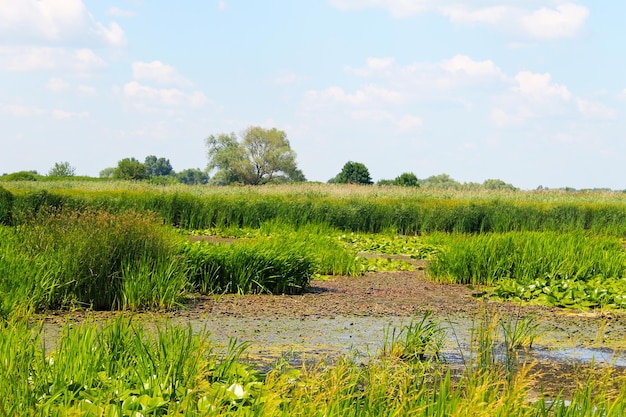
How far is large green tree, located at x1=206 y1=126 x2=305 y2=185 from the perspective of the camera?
71.9 meters

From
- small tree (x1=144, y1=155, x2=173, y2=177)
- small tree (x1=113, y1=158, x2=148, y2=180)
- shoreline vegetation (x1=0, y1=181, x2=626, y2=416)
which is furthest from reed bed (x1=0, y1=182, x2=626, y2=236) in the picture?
small tree (x1=144, y1=155, x2=173, y2=177)

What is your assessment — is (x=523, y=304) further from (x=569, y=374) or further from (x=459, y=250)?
(x=569, y=374)

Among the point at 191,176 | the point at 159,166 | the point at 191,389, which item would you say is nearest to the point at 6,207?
the point at 191,389

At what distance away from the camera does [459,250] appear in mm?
11844

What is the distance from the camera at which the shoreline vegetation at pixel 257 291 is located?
3.90m

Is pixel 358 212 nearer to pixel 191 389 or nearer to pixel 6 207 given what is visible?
pixel 6 207

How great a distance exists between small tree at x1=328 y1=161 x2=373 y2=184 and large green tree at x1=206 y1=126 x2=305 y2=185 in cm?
1111

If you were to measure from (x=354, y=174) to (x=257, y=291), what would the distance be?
50.8 meters

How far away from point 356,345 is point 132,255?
3.59 meters

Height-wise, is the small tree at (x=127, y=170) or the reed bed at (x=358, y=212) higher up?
the small tree at (x=127, y=170)

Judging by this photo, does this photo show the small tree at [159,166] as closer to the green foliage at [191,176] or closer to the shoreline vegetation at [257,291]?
the green foliage at [191,176]

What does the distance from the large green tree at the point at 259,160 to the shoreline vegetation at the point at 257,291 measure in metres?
48.1

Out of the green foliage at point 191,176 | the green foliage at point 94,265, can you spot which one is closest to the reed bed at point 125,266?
the green foliage at point 94,265

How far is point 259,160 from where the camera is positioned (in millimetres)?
72188
